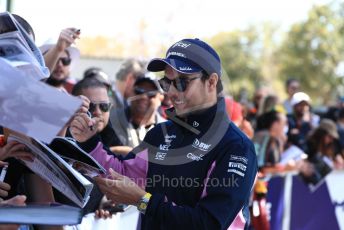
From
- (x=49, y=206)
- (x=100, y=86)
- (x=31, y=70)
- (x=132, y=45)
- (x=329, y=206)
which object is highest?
(x=31, y=70)

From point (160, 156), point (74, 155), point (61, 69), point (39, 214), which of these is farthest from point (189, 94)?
point (61, 69)

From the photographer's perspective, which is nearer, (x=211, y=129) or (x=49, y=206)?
(x=49, y=206)

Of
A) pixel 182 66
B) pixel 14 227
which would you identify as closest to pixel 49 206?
pixel 14 227

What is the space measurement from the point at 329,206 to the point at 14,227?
6.73 metres

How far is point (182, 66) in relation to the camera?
399cm

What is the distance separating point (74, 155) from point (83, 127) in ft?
2.78

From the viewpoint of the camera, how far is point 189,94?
13.2 feet

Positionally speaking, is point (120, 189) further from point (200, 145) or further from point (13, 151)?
point (13, 151)

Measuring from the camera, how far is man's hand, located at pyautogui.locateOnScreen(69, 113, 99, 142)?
3.96 meters

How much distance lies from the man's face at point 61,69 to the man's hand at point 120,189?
292 centimetres

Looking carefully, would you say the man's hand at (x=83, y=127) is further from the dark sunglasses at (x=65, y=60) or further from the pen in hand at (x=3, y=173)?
the dark sunglasses at (x=65, y=60)

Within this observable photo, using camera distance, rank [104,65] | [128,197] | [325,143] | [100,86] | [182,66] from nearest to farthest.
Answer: [128,197] < [182,66] < [100,86] < [325,143] < [104,65]

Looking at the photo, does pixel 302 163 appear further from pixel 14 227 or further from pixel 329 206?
pixel 14 227

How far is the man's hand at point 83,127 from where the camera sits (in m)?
3.96
